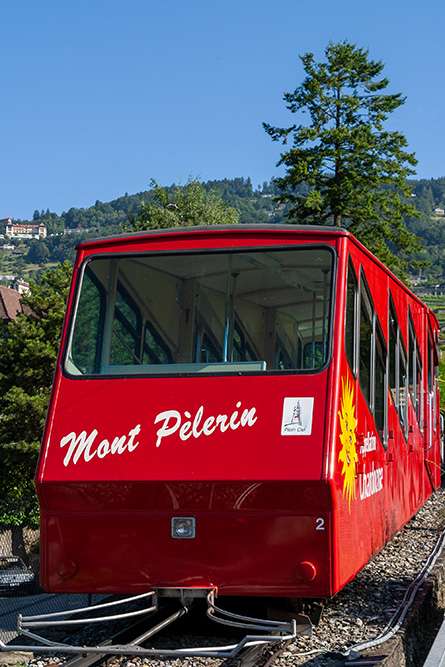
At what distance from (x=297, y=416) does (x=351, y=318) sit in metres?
1.21

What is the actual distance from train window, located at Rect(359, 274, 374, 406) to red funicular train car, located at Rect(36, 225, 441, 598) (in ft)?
0.11

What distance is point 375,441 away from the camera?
7.98m

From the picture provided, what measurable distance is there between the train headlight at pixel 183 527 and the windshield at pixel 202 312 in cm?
119

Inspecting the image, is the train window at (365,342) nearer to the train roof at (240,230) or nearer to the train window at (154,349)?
the train roof at (240,230)

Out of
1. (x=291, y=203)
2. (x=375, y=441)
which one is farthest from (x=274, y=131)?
(x=375, y=441)

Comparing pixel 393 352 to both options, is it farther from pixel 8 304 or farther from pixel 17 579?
pixel 8 304

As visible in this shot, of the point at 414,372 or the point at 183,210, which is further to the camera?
the point at 183,210

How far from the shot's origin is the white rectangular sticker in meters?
6.17

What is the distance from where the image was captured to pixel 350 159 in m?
37.8

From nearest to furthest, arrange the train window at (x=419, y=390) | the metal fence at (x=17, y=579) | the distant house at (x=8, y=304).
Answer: the train window at (x=419, y=390) < the metal fence at (x=17, y=579) < the distant house at (x=8, y=304)

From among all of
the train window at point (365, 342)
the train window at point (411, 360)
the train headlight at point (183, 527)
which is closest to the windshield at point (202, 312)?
the train window at point (365, 342)

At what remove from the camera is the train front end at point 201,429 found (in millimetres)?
6059

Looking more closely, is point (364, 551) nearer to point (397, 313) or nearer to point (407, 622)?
point (407, 622)

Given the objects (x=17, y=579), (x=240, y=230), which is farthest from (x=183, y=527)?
(x=17, y=579)
